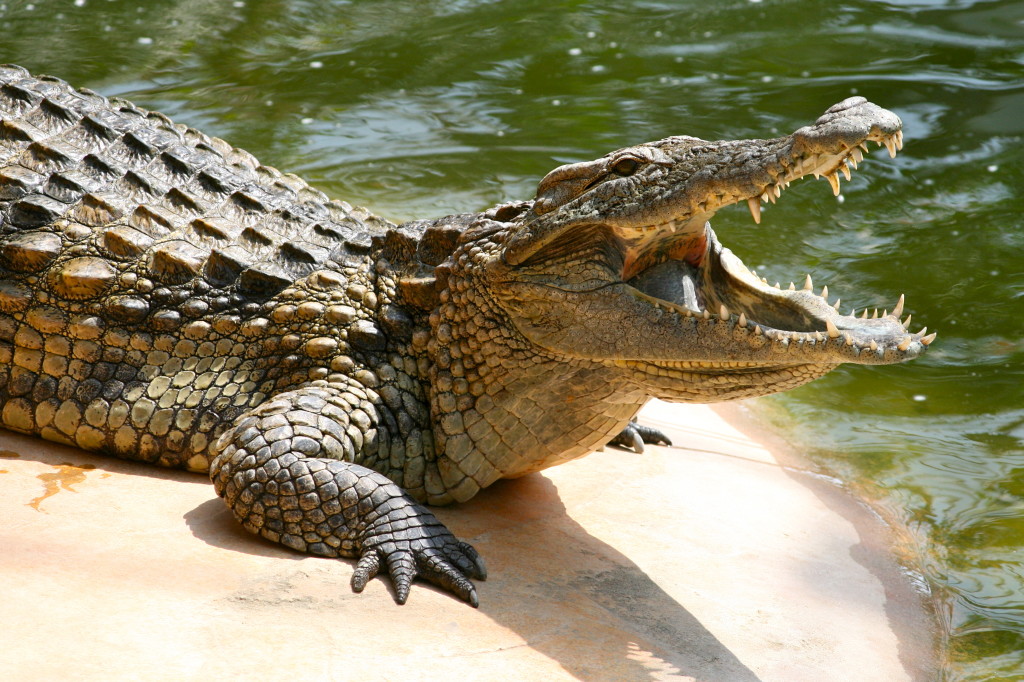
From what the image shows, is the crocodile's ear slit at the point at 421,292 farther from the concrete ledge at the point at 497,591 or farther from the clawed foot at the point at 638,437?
the clawed foot at the point at 638,437

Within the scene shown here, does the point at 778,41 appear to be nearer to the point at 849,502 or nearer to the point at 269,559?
the point at 849,502

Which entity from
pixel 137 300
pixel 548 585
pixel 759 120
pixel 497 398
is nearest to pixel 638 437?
pixel 497 398

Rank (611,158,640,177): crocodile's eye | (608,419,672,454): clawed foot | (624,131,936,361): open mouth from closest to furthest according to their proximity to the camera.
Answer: (624,131,936,361): open mouth < (611,158,640,177): crocodile's eye < (608,419,672,454): clawed foot

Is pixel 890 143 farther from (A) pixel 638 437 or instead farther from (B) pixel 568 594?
(A) pixel 638 437

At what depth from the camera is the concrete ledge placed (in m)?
2.96

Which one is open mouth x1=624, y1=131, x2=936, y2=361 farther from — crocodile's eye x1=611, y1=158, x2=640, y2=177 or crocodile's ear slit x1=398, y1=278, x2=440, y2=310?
crocodile's ear slit x1=398, y1=278, x2=440, y2=310

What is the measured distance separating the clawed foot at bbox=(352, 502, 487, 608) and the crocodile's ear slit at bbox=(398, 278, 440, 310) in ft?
2.82

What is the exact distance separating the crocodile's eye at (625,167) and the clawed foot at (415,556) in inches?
55.9

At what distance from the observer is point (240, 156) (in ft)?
16.6

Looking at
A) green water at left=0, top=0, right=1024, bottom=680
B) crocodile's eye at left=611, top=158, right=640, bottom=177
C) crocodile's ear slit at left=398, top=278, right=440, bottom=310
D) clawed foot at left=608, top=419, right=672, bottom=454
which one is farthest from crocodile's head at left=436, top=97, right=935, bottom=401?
green water at left=0, top=0, right=1024, bottom=680

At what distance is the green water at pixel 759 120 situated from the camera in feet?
18.9

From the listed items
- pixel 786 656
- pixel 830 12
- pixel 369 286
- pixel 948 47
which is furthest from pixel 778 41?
pixel 786 656

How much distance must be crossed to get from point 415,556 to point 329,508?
356mm

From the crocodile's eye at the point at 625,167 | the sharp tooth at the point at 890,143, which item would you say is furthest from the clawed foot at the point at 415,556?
the sharp tooth at the point at 890,143
